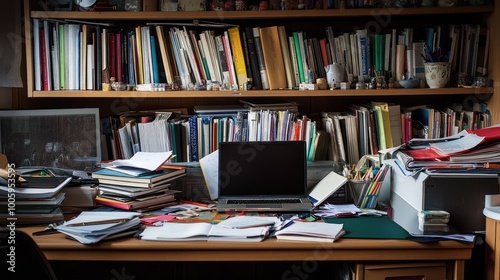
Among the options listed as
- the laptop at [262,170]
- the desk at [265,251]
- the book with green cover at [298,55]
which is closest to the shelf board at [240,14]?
the book with green cover at [298,55]

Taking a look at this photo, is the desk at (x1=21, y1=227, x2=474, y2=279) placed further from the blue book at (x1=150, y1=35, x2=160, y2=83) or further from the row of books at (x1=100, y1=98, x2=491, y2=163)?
the blue book at (x1=150, y1=35, x2=160, y2=83)

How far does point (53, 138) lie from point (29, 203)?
56cm

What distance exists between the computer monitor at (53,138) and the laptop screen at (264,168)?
62 cm

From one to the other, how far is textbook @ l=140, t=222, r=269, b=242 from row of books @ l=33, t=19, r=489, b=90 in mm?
779

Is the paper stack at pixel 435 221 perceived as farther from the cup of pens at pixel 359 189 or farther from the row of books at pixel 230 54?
the row of books at pixel 230 54

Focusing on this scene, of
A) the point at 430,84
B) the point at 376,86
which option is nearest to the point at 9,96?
the point at 376,86

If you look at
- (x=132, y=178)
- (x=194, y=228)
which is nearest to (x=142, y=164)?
(x=132, y=178)

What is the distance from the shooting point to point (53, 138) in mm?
2910

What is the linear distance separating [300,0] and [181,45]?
0.57 metres

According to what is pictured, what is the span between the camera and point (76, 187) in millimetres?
2646

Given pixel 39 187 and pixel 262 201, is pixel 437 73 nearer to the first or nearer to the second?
pixel 262 201

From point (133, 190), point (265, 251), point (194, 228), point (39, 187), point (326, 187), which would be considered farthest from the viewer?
point (326, 187)

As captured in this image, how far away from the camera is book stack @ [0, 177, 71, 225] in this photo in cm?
240

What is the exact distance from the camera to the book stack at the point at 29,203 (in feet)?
7.88
